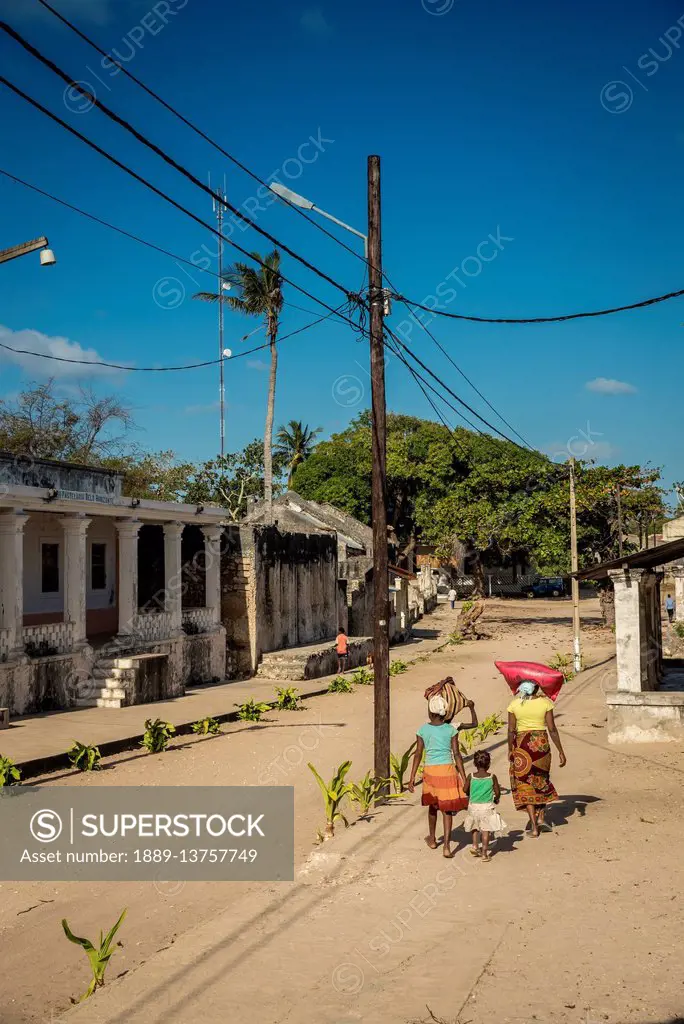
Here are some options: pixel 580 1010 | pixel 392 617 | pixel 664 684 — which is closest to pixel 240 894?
pixel 580 1010

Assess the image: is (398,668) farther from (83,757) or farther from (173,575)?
(83,757)

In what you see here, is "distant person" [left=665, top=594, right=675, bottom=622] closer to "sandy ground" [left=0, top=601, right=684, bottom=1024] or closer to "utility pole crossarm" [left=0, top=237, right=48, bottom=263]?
"sandy ground" [left=0, top=601, right=684, bottom=1024]

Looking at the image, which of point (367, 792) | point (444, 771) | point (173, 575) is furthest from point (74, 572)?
point (444, 771)

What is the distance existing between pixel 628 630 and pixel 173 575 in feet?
38.7

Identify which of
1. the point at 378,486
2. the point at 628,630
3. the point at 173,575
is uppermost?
the point at 378,486

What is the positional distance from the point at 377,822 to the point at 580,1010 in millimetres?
5023

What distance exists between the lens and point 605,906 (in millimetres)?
7223

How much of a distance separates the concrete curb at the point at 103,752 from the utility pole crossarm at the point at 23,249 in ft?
24.2

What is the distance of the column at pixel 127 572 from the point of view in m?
20.4

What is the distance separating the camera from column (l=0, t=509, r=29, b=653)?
16812 millimetres

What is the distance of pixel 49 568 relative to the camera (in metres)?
22.4

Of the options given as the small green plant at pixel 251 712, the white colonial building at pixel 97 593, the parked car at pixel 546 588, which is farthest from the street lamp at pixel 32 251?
the parked car at pixel 546 588

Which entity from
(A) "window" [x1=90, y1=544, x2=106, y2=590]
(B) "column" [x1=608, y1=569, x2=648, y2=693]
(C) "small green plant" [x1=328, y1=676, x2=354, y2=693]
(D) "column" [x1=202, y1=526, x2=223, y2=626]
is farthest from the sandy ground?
(A) "window" [x1=90, y1=544, x2=106, y2=590]

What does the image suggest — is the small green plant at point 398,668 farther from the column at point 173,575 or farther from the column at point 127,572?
the column at point 127,572
